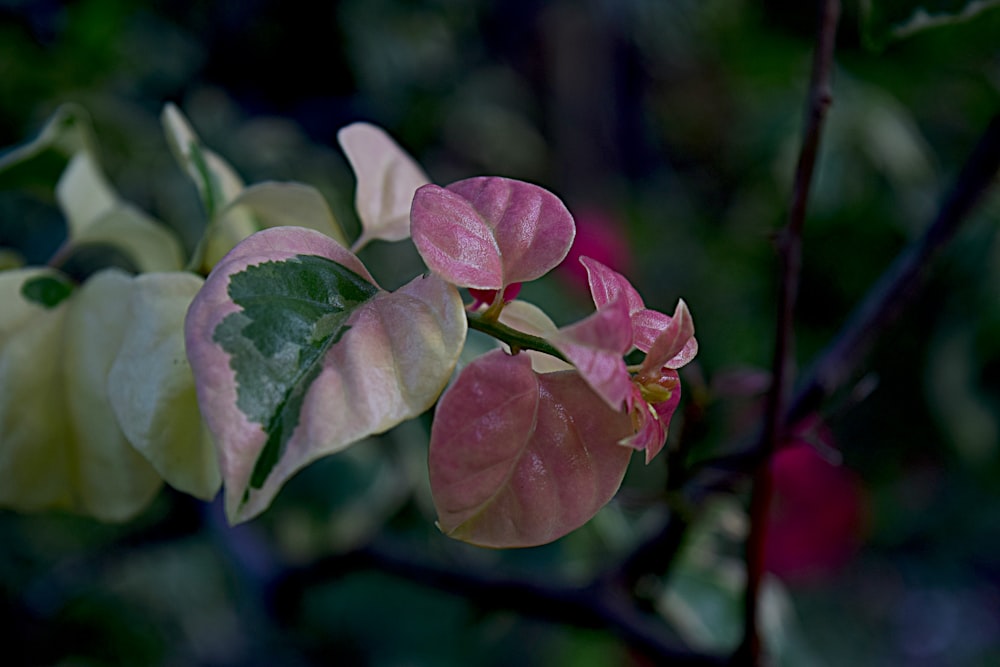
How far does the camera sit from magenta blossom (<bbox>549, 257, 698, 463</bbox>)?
0.49 ft

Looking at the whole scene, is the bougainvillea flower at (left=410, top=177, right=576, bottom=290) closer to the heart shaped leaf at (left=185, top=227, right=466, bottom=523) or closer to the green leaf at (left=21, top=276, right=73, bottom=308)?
the heart shaped leaf at (left=185, top=227, right=466, bottom=523)

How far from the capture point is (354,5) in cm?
105

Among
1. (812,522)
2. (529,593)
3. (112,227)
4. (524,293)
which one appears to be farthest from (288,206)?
(812,522)

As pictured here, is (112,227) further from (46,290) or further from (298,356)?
(298,356)

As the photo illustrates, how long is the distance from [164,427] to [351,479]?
0.46 m

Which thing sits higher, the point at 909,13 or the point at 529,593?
the point at 909,13

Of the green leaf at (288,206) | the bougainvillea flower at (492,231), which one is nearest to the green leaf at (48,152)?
the green leaf at (288,206)

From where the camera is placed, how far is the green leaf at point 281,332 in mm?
153

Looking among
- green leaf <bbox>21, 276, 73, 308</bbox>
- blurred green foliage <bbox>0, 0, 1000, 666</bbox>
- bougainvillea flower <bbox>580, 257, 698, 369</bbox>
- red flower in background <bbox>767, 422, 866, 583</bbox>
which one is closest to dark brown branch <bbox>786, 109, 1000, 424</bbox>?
blurred green foliage <bbox>0, 0, 1000, 666</bbox>

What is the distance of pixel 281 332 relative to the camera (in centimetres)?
17

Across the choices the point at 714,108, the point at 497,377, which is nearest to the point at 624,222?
the point at 714,108

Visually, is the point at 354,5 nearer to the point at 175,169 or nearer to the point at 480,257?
the point at 175,169

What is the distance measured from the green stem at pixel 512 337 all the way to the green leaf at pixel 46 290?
149 millimetres

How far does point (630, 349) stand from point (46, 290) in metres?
0.20
